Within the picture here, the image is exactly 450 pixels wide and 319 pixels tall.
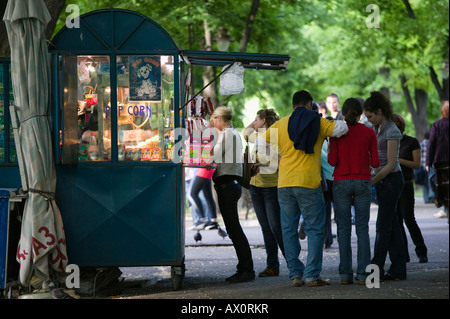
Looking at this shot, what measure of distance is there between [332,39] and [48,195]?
2217 centimetres

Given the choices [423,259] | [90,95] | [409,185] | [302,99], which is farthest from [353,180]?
[90,95]

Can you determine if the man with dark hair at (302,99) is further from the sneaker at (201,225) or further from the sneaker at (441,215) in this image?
the sneaker at (441,215)

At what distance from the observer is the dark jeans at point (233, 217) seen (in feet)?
32.7

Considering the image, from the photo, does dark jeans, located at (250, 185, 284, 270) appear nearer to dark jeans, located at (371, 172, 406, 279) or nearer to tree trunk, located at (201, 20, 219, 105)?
dark jeans, located at (371, 172, 406, 279)

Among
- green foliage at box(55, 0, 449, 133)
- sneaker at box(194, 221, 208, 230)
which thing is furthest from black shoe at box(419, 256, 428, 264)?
green foliage at box(55, 0, 449, 133)

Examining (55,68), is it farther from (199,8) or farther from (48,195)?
(199,8)

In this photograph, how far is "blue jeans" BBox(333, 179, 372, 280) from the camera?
29.0ft

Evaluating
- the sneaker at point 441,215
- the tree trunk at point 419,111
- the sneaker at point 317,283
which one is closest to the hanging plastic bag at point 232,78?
the sneaker at point 317,283

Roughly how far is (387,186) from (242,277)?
80.7 inches

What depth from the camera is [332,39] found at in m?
29.8

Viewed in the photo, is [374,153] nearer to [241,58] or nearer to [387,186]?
[387,186]

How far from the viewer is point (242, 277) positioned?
987 centimetres

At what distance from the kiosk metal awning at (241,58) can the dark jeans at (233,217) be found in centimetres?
145
